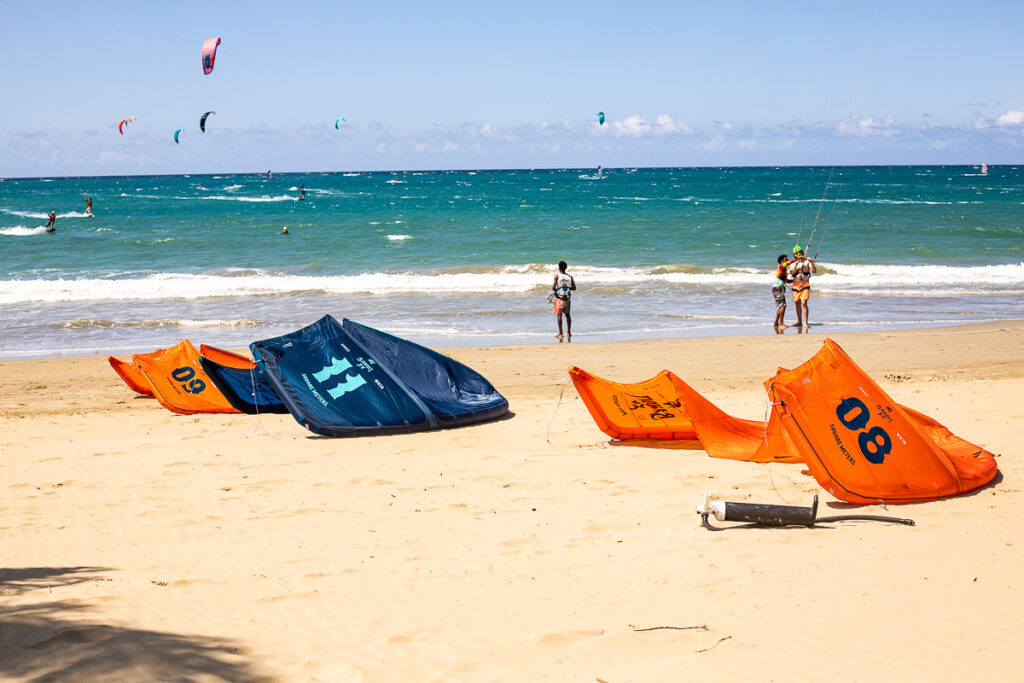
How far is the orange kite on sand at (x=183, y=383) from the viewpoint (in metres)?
10.3

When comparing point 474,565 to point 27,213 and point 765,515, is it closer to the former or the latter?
point 765,515

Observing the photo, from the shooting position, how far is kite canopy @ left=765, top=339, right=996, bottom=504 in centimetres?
610

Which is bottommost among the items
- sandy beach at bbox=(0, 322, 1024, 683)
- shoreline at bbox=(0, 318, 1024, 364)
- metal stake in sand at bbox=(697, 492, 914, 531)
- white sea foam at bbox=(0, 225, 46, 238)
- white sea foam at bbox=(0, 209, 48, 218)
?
shoreline at bbox=(0, 318, 1024, 364)

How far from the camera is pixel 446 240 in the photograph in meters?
39.6

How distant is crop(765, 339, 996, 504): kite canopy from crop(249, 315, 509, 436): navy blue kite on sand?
3.98 m

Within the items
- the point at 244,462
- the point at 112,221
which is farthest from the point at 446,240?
the point at 244,462

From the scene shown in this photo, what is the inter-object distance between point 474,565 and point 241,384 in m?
5.55

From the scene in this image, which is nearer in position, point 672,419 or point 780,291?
point 672,419

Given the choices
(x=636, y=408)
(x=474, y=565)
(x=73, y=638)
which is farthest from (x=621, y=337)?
(x=73, y=638)

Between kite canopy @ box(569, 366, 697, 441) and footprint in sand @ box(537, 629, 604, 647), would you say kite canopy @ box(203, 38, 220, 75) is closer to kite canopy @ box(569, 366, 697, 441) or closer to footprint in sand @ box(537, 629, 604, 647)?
kite canopy @ box(569, 366, 697, 441)

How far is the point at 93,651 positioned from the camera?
425 cm

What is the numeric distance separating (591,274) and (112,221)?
3676cm

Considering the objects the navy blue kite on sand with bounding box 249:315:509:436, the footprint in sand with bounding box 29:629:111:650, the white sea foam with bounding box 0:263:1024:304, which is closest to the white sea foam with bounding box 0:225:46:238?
the white sea foam with bounding box 0:263:1024:304

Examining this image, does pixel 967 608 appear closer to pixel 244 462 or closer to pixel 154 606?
pixel 154 606
